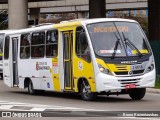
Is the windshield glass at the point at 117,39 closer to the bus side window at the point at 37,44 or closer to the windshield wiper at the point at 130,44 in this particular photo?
the windshield wiper at the point at 130,44

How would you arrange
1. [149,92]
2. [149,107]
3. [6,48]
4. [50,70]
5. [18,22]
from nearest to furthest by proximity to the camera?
[149,107] < [50,70] < [149,92] < [6,48] < [18,22]

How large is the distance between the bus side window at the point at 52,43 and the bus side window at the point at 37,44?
1.34ft

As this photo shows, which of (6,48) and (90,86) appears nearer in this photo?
(90,86)

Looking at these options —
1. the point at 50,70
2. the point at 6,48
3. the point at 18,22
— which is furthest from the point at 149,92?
the point at 18,22

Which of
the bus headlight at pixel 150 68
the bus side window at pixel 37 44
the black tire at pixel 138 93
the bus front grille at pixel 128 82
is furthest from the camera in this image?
the bus side window at pixel 37 44

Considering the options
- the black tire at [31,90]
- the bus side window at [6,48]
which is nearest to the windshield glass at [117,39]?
the black tire at [31,90]

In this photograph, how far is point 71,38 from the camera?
20.5 meters

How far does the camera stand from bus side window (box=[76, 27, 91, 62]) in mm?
19375

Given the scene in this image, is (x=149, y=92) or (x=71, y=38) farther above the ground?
(x=71, y=38)

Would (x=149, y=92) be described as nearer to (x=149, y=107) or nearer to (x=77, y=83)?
(x=77, y=83)

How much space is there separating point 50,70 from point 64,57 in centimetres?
136

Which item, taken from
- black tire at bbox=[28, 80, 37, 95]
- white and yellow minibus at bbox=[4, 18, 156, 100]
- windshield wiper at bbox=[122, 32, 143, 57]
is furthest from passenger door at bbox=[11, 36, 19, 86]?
windshield wiper at bbox=[122, 32, 143, 57]

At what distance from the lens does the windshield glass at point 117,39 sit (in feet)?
62.7

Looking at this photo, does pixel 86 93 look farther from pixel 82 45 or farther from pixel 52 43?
pixel 52 43
